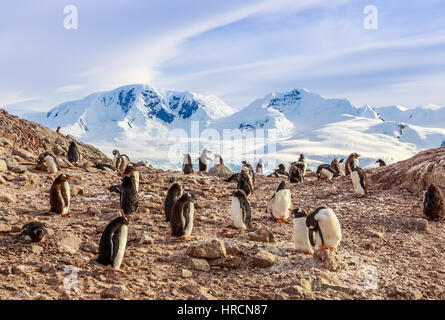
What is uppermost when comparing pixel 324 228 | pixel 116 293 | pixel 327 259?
pixel 324 228

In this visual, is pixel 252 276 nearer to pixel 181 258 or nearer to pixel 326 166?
pixel 181 258

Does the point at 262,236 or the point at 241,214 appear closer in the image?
the point at 262,236

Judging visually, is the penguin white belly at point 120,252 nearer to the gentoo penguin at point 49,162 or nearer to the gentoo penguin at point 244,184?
the gentoo penguin at point 244,184

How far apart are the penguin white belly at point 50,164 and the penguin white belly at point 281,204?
7538 millimetres

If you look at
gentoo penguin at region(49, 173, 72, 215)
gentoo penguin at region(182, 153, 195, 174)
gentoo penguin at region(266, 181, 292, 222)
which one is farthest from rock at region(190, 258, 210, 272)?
gentoo penguin at region(182, 153, 195, 174)

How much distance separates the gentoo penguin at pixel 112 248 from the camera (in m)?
5.26

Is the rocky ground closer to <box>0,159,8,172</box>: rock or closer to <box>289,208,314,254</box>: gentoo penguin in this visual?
<box>289,208,314,254</box>: gentoo penguin

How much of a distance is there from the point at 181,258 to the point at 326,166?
10.4 meters

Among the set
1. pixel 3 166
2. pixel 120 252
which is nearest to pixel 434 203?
pixel 120 252

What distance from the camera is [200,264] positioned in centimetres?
552

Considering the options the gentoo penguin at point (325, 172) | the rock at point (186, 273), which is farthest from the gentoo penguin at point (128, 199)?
the gentoo penguin at point (325, 172)

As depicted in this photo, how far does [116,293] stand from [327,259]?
3.01 metres

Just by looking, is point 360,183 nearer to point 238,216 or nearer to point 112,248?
point 238,216
